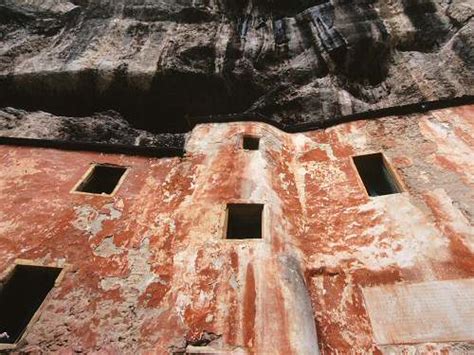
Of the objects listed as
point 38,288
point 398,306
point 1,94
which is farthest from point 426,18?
point 1,94

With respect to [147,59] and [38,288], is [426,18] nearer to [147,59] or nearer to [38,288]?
[147,59]

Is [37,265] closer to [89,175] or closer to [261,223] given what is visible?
[89,175]

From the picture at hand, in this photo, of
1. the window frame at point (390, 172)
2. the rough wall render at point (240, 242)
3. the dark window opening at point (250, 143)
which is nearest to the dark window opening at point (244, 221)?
the rough wall render at point (240, 242)

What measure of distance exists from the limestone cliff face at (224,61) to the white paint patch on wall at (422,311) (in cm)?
862

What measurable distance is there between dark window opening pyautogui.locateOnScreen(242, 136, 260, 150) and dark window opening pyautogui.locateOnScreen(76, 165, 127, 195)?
3.57 metres

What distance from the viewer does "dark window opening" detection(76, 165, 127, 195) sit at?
9.39 metres

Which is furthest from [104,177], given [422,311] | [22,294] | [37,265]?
[422,311]

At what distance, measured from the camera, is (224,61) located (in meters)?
15.3

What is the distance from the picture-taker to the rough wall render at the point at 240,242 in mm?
5641

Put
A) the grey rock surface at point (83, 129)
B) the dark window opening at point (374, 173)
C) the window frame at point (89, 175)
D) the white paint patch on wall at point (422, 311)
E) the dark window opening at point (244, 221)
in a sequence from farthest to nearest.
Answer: the grey rock surface at point (83, 129) → the dark window opening at point (374, 173) → the window frame at point (89, 175) → the dark window opening at point (244, 221) → the white paint patch on wall at point (422, 311)

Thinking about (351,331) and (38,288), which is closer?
(351,331)

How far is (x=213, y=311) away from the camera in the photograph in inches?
231

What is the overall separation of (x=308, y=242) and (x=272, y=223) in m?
0.87

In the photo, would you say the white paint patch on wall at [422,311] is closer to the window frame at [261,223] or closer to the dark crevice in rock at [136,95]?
the window frame at [261,223]
